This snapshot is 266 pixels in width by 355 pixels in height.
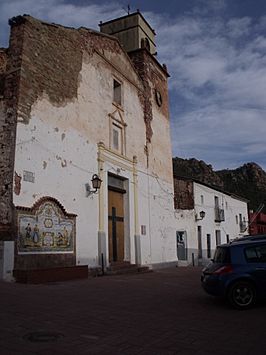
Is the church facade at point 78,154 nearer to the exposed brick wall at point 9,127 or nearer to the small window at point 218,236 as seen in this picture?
the exposed brick wall at point 9,127

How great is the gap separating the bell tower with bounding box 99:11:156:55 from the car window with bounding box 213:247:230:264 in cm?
1759

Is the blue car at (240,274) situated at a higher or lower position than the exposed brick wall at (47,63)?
lower

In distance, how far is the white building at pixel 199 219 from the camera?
26.9m

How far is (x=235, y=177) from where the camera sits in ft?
225

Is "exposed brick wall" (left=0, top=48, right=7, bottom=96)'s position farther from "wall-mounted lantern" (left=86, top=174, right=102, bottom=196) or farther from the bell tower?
the bell tower

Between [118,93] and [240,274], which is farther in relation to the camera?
[118,93]

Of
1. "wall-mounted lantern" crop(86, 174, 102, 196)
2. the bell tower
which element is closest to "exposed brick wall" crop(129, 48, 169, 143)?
the bell tower

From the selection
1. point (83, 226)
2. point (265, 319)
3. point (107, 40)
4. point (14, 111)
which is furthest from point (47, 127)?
point (265, 319)

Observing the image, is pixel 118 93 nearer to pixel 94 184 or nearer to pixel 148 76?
pixel 148 76

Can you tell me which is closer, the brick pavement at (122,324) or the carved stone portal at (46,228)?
the brick pavement at (122,324)

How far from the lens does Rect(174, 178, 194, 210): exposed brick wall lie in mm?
27875

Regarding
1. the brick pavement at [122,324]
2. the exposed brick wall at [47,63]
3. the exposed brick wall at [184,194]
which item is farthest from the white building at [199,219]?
the brick pavement at [122,324]

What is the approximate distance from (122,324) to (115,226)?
11710mm

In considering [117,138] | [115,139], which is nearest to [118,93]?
[117,138]
